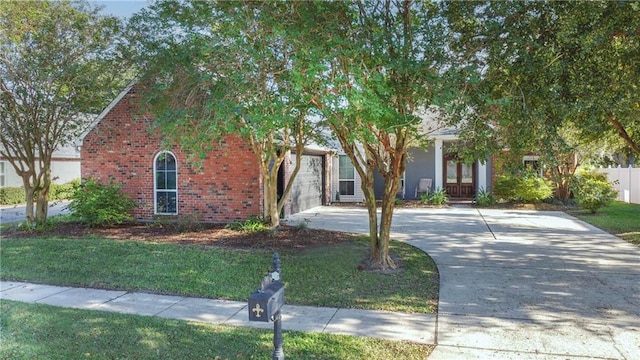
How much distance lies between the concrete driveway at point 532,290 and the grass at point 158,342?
81 cm

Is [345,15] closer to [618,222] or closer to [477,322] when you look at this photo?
[477,322]

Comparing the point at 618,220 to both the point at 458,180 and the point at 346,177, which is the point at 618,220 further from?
the point at 346,177

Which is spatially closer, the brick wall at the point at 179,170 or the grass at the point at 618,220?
the grass at the point at 618,220

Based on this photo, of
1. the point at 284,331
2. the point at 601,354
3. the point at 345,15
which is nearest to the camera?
the point at 601,354

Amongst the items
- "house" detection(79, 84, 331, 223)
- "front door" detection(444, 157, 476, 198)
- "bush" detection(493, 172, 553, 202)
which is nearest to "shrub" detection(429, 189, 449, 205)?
"front door" detection(444, 157, 476, 198)

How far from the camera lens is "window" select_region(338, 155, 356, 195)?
2134cm

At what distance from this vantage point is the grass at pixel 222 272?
250 inches

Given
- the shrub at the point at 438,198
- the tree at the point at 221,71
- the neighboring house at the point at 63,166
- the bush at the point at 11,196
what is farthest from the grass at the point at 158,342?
the neighboring house at the point at 63,166

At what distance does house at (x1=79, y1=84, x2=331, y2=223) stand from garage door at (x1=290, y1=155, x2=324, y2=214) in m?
1.91

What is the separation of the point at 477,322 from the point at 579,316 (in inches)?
52.7

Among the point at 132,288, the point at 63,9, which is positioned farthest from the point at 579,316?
the point at 63,9

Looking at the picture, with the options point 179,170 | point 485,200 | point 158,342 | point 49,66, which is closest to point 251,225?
point 179,170

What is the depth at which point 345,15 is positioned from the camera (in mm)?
6359

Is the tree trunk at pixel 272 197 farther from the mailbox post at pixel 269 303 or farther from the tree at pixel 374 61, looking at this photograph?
the mailbox post at pixel 269 303
